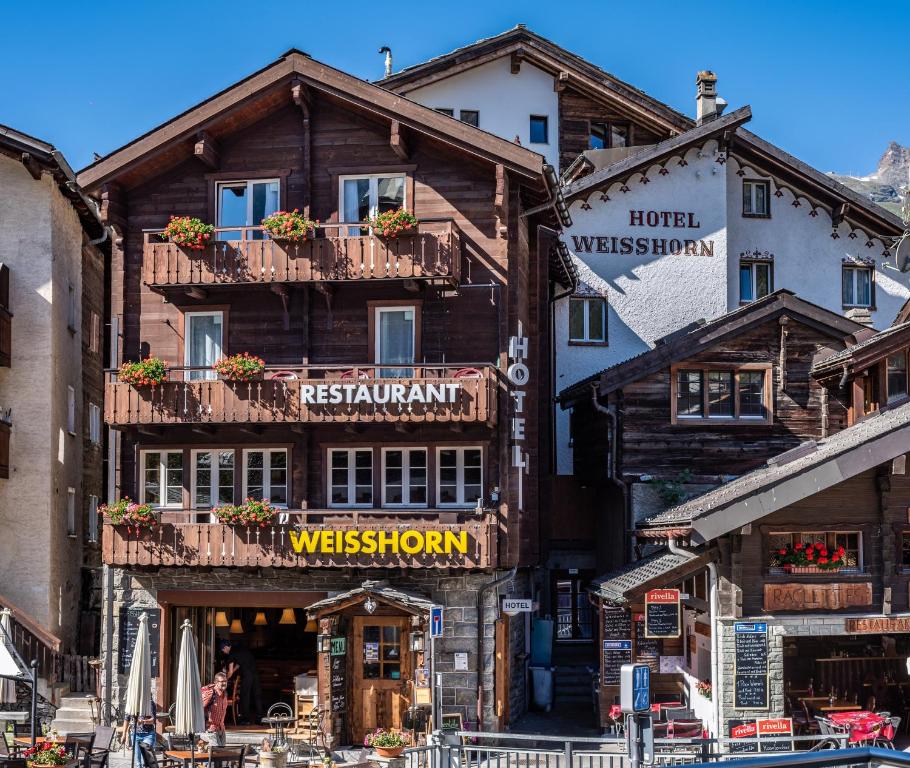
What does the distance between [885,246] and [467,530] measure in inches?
825

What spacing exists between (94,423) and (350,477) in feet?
32.8

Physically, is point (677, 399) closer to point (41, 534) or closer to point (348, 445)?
point (348, 445)

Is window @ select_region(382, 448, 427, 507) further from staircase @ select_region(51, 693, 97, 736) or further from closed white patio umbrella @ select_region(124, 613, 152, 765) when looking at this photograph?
closed white patio umbrella @ select_region(124, 613, 152, 765)

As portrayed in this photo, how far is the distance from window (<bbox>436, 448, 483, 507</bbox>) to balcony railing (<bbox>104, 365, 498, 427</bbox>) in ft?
4.70

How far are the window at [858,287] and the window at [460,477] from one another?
59.6 feet

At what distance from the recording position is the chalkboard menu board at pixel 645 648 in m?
28.2

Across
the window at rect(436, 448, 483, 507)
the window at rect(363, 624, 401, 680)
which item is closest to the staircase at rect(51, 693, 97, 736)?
the window at rect(363, 624, 401, 680)

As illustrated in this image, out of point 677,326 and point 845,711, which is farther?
point 677,326

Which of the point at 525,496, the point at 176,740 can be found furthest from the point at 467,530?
the point at 176,740

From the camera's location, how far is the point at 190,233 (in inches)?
1120

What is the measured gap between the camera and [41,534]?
3117 centimetres

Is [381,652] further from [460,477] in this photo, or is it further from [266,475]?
[266,475]

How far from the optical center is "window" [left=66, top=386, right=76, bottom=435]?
3284 centimetres

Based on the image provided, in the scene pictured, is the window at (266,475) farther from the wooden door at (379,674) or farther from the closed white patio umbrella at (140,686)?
the closed white patio umbrella at (140,686)
